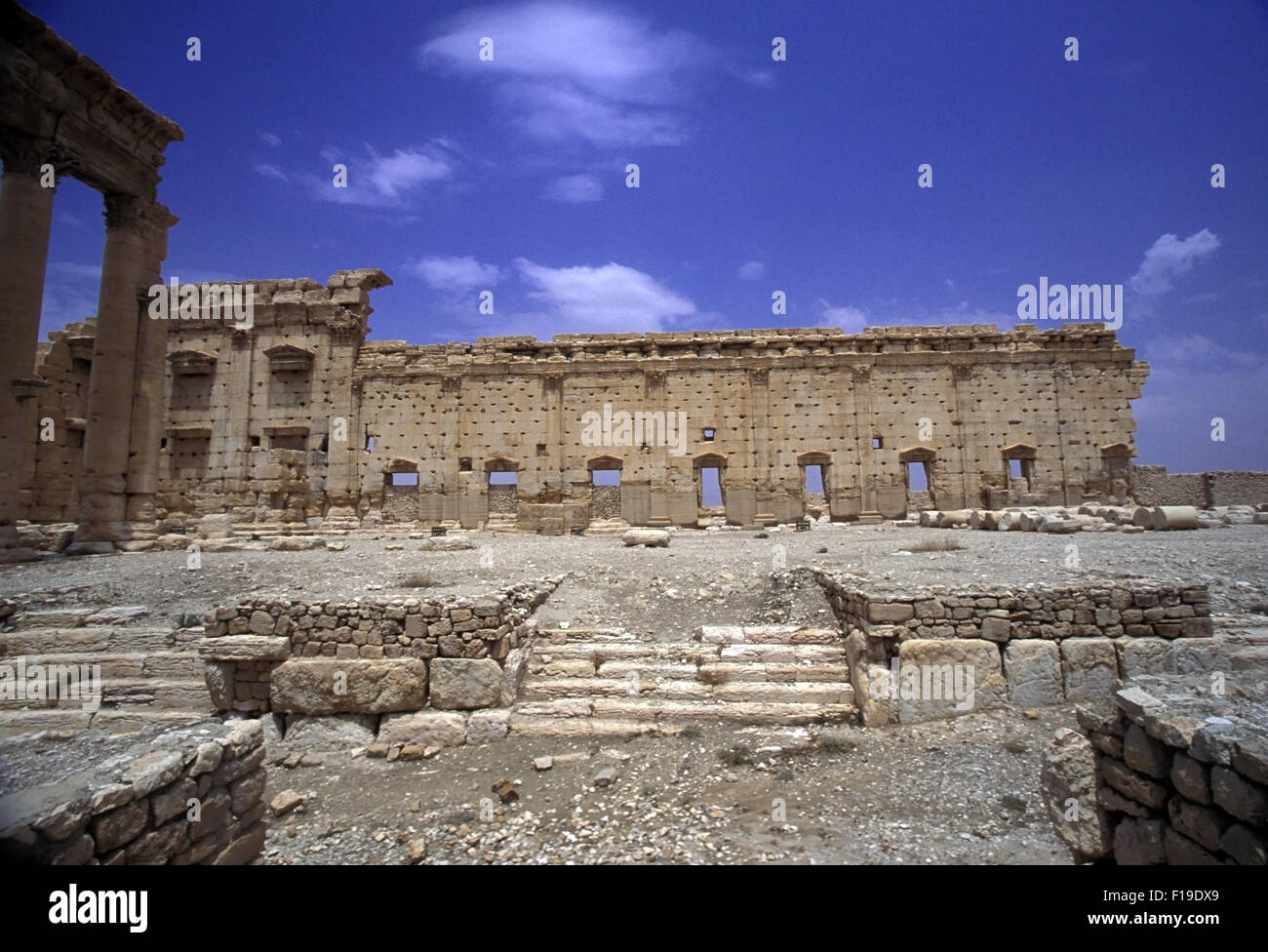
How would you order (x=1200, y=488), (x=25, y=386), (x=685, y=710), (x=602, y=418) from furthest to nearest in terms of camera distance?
(x=1200, y=488), (x=602, y=418), (x=25, y=386), (x=685, y=710)

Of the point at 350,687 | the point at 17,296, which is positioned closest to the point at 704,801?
the point at 350,687

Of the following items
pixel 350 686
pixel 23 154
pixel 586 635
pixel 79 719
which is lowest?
pixel 79 719

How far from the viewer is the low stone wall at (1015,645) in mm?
6309

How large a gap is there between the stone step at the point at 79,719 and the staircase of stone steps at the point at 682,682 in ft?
12.8

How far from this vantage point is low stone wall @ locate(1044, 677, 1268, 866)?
2564 millimetres

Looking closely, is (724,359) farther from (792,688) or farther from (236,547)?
(792,688)

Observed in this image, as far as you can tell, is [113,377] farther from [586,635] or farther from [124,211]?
[586,635]

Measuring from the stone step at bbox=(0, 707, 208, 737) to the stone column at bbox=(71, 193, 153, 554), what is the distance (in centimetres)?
1058

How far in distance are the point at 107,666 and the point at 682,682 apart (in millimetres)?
6939

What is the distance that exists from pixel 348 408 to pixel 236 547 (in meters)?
9.66

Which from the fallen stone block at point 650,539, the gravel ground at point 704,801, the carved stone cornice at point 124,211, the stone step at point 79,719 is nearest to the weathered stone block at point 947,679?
the gravel ground at point 704,801

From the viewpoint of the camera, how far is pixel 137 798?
3.16m
